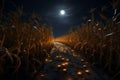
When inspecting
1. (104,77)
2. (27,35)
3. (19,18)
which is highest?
(19,18)

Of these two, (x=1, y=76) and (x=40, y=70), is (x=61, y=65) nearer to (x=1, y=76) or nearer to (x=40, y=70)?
(x=40, y=70)

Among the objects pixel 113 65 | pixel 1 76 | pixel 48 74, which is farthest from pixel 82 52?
pixel 1 76

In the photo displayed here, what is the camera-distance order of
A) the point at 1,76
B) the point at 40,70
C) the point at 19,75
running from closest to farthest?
the point at 1,76
the point at 19,75
the point at 40,70

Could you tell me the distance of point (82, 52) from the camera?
14.0 ft

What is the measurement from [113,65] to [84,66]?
1.67 ft

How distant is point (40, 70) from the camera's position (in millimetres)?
2959

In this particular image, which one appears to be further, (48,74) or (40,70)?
(40,70)

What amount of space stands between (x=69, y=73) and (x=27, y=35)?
2.98 feet

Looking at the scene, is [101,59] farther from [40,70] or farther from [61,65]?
[40,70]

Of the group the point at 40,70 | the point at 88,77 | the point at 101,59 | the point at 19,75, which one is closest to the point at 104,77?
the point at 88,77

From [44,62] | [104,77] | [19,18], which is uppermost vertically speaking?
[19,18]

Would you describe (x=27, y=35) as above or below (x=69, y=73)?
above

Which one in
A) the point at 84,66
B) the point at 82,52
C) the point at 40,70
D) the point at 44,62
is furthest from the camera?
the point at 82,52

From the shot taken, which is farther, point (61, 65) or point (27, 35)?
point (61, 65)
